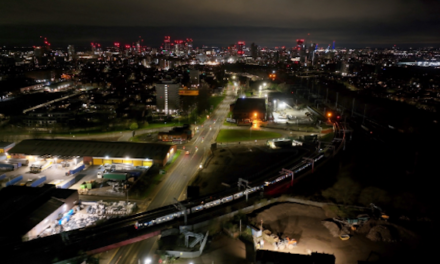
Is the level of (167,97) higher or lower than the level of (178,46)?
lower

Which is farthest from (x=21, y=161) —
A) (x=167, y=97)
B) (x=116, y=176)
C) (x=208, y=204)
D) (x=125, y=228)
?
(x=167, y=97)

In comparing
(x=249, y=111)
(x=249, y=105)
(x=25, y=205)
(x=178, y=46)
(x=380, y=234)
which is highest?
(x=178, y=46)

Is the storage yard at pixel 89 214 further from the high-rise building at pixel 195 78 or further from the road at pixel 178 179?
the high-rise building at pixel 195 78

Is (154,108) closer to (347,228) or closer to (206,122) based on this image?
(206,122)

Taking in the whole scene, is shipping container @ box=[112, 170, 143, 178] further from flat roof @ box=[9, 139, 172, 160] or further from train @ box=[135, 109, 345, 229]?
train @ box=[135, 109, 345, 229]

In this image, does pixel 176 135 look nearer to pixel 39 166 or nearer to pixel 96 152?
pixel 96 152

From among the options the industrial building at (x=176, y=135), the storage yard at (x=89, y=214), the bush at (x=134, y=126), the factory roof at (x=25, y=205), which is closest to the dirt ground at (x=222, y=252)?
the storage yard at (x=89, y=214)
